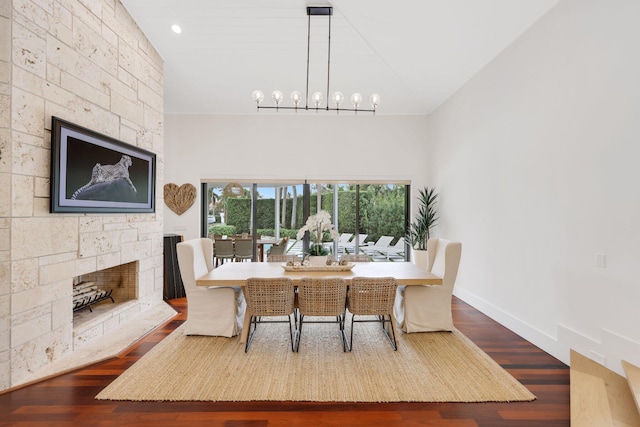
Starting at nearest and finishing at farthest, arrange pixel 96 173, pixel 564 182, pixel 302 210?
1. pixel 564 182
2. pixel 96 173
3. pixel 302 210

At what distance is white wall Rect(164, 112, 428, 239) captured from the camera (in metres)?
6.61

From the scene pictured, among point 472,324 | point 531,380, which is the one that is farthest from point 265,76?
point 531,380

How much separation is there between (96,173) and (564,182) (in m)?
4.57

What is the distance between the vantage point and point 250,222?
689 cm

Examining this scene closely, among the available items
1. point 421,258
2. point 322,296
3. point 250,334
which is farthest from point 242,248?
point 322,296

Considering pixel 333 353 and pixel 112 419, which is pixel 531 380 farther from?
pixel 112 419

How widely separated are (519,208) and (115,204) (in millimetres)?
4498

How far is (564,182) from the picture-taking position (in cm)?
316

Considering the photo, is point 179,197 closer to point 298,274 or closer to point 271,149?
point 271,149

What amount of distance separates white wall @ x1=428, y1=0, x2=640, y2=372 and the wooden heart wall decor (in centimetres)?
497

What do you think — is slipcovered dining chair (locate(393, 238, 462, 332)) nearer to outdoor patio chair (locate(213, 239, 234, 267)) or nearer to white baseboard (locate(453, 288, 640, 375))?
white baseboard (locate(453, 288, 640, 375))

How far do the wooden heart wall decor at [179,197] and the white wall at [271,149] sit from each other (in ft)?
0.34

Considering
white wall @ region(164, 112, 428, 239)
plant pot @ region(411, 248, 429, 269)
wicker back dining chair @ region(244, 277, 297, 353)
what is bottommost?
wicker back dining chair @ region(244, 277, 297, 353)

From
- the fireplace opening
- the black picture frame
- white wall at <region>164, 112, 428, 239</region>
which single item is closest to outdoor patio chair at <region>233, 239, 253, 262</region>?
white wall at <region>164, 112, 428, 239</region>
